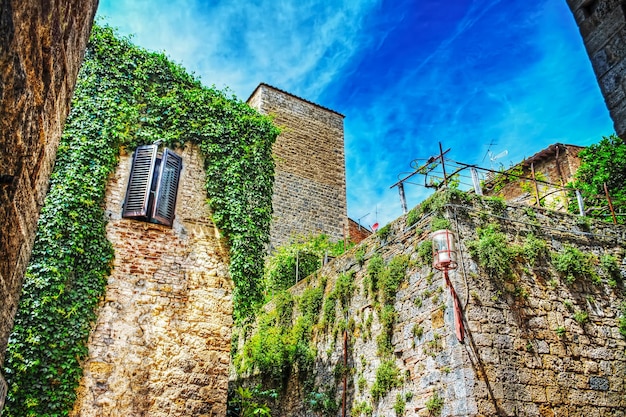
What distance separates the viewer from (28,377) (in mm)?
6711

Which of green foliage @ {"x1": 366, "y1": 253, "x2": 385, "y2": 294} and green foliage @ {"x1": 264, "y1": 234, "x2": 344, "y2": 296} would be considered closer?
green foliage @ {"x1": 366, "y1": 253, "x2": 385, "y2": 294}

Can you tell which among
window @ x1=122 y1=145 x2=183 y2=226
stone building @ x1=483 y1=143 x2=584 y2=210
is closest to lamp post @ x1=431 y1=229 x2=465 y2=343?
window @ x1=122 y1=145 x2=183 y2=226

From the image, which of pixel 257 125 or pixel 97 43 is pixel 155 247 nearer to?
pixel 257 125

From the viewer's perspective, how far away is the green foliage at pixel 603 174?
48.0 feet

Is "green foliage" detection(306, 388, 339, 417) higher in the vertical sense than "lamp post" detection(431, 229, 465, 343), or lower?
lower

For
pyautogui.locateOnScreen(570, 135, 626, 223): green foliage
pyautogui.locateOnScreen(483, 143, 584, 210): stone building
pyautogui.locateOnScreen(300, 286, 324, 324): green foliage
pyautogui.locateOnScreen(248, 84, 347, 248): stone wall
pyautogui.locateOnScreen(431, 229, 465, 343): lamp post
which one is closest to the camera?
pyautogui.locateOnScreen(431, 229, 465, 343): lamp post

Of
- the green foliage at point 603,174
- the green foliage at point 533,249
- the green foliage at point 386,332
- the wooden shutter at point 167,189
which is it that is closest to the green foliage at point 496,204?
the green foliage at point 533,249

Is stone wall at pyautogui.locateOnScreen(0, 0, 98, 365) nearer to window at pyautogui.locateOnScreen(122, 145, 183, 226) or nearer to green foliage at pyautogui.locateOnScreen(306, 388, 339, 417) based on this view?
window at pyautogui.locateOnScreen(122, 145, 183, 226)

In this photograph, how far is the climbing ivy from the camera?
6906 mm

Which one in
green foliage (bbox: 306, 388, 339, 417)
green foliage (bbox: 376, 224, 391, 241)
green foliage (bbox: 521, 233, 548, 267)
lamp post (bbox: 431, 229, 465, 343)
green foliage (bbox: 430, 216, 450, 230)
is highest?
green foliage (bbox: 376, 224, 391, 241)

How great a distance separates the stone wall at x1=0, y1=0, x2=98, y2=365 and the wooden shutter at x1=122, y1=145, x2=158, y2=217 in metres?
5.88

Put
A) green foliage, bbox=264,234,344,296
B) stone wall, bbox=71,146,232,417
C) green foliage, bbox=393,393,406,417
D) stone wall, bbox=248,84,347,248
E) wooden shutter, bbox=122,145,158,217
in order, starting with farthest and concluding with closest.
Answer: stone wall, bbox=248,84,347,248 → green foliage, bbox=264,234,344,296 → wooden shutter, bbox=122,145,158,217 → green foliage, bbox=393,393,406,417 → stone wall, bbox=71,146,232,417

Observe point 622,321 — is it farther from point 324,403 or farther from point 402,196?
point 324,403

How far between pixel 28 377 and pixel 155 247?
101 inches
